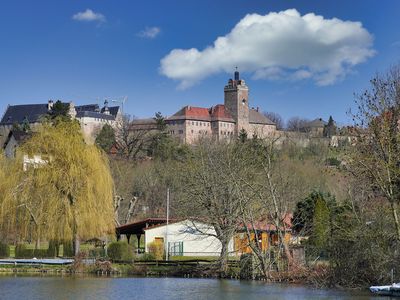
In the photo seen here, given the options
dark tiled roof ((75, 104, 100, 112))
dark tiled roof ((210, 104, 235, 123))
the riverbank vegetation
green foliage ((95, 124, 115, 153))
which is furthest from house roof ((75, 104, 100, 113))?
the riverbank vegetation

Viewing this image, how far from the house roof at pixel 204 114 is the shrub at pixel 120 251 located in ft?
374

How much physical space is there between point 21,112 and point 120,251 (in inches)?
4448

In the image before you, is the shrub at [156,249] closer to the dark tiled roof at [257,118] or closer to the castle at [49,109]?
the castle at [49,109]

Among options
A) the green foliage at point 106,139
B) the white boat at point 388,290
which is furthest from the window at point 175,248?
the green foliage at point 106,139

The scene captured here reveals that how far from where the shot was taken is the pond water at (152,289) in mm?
26472

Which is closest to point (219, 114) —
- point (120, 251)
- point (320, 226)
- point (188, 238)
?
point (188, 238)

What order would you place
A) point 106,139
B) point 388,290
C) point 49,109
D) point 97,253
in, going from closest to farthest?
1. point 388,290
2. point 97,253
3. point 106,139
4. point 49,109

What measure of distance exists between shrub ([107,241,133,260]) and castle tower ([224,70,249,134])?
397 feet

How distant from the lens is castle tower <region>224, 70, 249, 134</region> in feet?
542

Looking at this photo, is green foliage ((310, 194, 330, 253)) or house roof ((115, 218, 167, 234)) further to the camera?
house roof ((115, 218, 167, 234))

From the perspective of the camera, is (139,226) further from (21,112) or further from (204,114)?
(204,114)

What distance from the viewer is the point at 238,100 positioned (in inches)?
6531

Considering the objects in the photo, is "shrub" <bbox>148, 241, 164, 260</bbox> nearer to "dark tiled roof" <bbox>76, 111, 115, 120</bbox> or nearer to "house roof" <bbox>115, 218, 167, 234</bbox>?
"house roof" <bbox>115, 218, 167, 234</bbox>

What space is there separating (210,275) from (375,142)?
14.9m
